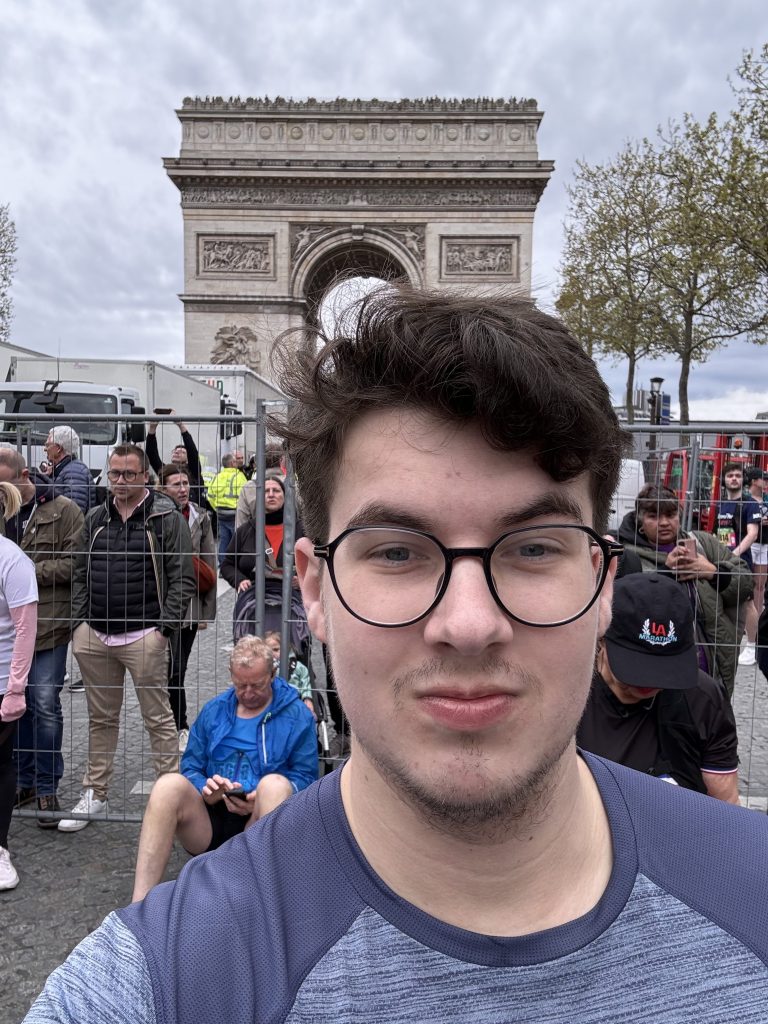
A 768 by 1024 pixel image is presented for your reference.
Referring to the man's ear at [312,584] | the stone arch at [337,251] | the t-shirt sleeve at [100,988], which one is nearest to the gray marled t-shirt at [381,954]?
the t-shirt sleeve at [100,988]

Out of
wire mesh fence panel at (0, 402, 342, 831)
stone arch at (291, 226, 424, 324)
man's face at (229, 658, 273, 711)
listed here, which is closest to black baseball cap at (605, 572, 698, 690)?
man's face at (229, 658, 273, 711)

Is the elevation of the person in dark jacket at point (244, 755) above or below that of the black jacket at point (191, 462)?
below

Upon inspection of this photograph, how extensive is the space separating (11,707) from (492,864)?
343 cm

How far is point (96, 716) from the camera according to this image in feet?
15.4

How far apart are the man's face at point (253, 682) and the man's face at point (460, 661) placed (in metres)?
2.83

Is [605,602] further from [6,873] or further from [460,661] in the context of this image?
[6,873]

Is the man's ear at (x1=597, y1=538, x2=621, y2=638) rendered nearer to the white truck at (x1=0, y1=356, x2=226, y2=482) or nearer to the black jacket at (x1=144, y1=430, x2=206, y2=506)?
the black jacket at (x1=144, y1=430, x2=206, y2=506)

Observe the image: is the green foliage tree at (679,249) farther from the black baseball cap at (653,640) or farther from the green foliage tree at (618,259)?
the black baseball cap at (653,640)

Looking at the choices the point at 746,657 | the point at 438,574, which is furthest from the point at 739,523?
the point at 438,574

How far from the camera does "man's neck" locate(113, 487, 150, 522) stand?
179 inches

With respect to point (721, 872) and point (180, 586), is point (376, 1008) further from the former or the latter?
point (180, 586)

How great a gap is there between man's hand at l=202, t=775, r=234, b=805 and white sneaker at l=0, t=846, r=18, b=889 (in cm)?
107

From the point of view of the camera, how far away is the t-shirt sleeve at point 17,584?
3893mm

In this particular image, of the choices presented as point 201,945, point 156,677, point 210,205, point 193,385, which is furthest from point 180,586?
point 210,205
